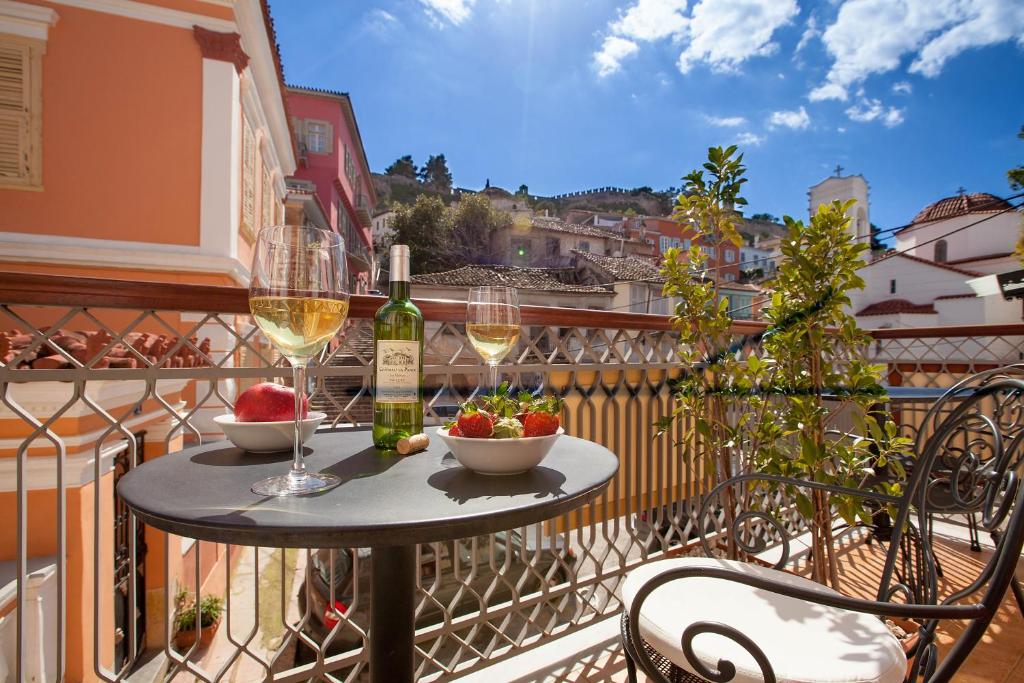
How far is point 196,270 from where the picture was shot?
17.5 ft

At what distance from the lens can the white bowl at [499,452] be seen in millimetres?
656

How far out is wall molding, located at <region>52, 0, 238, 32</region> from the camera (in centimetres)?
507

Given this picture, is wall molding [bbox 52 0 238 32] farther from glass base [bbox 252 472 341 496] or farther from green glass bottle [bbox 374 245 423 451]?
glass base [bbox 252 472 341 496]

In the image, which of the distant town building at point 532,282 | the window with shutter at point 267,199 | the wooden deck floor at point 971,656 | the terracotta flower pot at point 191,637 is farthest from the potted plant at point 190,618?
the window with shutter at point 267,199

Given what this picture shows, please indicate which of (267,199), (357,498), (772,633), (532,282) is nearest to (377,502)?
(357,498)

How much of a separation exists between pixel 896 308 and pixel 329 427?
22669mm

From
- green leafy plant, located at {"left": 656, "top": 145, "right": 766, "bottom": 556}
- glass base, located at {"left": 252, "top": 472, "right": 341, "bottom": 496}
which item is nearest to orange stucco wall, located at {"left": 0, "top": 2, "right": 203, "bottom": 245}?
green leafy plant, located at {"left": 656, "top": 145, "right": 766, "bottom": 556}

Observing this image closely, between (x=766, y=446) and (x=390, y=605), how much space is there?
4.42 feet

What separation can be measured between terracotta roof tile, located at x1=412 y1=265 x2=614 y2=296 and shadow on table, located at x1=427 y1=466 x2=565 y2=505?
17.6 feet

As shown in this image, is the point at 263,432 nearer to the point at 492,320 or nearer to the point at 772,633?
the point at 492,320

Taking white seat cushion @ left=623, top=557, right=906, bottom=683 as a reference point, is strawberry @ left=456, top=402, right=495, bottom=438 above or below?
above

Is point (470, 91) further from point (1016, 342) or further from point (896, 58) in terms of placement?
point (896, 58)

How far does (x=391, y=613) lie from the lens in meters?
0.75

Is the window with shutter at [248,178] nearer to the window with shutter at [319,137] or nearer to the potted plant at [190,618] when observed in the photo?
the potted plant at [190,618]
